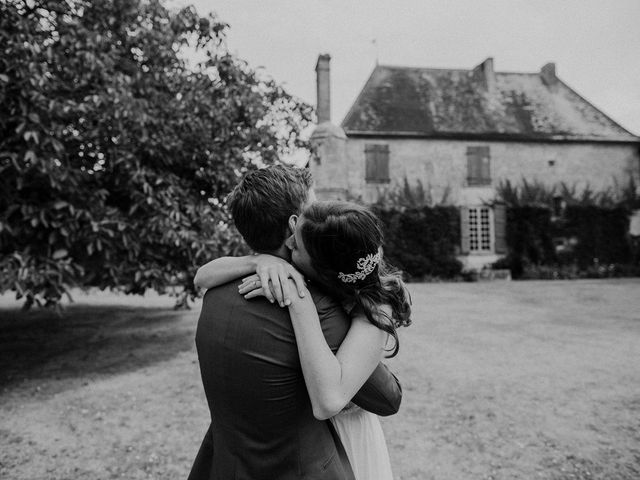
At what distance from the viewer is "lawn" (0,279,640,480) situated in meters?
3.73

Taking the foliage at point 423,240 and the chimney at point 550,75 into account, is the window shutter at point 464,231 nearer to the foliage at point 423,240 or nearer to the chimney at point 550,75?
the foliage at point 423,240

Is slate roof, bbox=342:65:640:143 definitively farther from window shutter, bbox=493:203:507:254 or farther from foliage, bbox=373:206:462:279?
foliage, bbox=373:206:462:279

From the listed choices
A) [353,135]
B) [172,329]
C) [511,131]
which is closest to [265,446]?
[172,329]

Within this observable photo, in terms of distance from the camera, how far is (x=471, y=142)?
2161cm

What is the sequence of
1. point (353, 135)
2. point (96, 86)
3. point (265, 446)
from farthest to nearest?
point (353, 135), point (96, 86), point (265, 446)

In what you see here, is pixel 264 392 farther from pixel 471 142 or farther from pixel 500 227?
pixel 471 142

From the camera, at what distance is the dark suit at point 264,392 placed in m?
1.32

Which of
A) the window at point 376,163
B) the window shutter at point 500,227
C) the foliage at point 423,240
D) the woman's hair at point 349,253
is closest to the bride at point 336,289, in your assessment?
the woman's hair at point 349,253

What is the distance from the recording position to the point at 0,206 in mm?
5012

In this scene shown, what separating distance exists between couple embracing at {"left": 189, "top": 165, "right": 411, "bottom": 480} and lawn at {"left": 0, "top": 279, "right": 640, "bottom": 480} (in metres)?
2.49

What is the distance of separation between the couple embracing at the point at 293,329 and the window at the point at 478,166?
831 inches

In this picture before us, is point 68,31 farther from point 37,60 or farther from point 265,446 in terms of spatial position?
point 265,446

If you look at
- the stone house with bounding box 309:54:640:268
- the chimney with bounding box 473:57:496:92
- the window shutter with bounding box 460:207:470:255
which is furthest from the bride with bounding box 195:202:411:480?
the chimney with bounding box 473:57:496:92

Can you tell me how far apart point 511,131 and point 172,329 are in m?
18.7
